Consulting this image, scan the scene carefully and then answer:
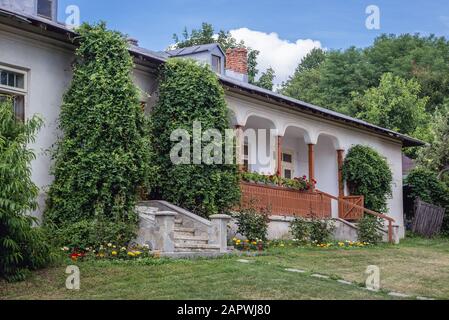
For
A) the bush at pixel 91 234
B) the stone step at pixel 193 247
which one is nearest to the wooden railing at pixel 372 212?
the stone step at pixel 193 247

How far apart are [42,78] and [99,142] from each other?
1.91m

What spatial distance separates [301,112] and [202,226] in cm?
890

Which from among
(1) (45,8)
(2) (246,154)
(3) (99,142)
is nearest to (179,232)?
(3) (99,142)

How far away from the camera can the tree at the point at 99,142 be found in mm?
13531

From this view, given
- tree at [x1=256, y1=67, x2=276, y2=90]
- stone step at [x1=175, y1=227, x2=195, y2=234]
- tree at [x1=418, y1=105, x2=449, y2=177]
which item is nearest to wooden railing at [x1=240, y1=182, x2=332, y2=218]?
stone step at [x1=175, y1=227, x2=195, y2=234]

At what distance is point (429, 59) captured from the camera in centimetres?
5144

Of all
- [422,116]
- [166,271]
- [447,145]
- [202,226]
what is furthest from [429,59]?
[166,271]

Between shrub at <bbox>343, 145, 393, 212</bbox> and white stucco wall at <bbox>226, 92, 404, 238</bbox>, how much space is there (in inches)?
20.9

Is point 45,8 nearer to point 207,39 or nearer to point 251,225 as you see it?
point 251,225

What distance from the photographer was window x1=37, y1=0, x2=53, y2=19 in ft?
60.7

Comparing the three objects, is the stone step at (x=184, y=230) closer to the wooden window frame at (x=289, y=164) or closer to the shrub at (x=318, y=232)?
the shrub at (x=318, y=232)

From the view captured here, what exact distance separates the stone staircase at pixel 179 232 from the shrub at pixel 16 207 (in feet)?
8.37

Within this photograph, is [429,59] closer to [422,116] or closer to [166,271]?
[422,116]

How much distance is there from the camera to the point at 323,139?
2545 cm
